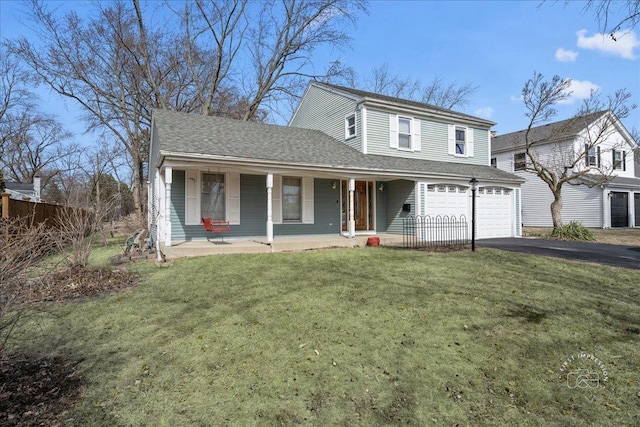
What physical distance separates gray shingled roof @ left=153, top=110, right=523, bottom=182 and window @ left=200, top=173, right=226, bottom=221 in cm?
125

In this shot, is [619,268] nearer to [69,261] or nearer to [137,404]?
[137,404]

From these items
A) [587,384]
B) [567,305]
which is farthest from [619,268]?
[587,384]

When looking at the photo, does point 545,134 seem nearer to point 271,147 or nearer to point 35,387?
point 271,147

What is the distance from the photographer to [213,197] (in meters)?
11.5

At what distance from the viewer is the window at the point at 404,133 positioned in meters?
15.1

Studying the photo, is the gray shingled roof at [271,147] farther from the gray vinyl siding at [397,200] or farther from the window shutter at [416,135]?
the gray vinyl siding at [397,200]

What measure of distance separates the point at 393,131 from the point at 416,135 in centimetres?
129

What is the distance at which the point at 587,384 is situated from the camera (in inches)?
128

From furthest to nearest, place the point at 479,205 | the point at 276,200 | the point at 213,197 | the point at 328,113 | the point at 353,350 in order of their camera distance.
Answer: the point at 328,113 → the point at 479,205 → the point at 276,200 → the point at 213,197 → the point at 353,350

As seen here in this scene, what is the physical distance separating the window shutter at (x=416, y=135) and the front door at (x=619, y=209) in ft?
50.5

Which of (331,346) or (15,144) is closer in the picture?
(331,346)

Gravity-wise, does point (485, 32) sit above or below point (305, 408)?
above

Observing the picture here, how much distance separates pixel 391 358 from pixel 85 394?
9.40 feet

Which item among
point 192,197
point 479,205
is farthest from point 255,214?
point 479,205
